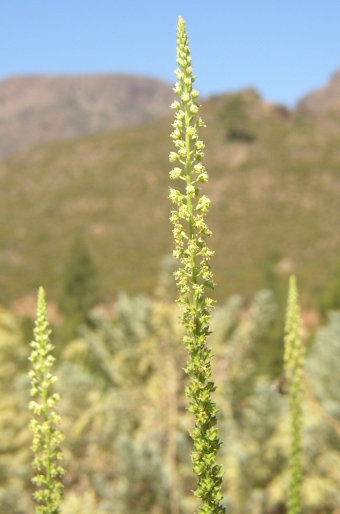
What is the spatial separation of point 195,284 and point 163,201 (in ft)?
274

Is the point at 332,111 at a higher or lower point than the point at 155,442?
higher

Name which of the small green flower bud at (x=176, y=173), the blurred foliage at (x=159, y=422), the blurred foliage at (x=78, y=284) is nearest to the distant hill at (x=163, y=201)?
the blurred foliage at (x=78, y=284)

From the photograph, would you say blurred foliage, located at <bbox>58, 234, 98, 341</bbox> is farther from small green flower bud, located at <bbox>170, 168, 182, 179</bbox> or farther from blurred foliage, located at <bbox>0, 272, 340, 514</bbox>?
small green flower bud, located at <bbox>170, 168, 182, 179</bbox>

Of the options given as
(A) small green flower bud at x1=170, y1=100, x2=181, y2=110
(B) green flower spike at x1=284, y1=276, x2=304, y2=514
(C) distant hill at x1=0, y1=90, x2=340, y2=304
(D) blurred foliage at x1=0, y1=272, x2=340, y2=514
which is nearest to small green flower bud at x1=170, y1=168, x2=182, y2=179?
(A) small green flower bud at x1=170, y1=100, x2=181, y2=110

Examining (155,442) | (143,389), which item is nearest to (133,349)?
(143,389)

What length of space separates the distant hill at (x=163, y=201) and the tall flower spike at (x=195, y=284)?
59.4 m

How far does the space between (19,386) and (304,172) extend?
82857mm

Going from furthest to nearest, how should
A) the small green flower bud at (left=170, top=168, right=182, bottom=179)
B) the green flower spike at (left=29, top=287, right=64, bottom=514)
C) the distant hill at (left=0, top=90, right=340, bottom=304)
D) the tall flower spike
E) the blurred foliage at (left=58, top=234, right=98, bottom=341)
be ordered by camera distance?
the distant hill at (left=0, top=90, right=340, bottom=304) < the blurred foliage at (left=58, top=234, right=98, bottom=341) < the green flower spike at (left=29, top=287, right=64, bottom=514) < the small green flower bud at (left=170, top=168, right=182, bottom=179) < the tall flower spike

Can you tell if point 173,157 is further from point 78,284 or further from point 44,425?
point 78,284

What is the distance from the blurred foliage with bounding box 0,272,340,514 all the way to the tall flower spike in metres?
6.16

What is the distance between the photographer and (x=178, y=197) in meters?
2.88

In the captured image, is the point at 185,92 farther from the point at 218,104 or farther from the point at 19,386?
the point at 218,104

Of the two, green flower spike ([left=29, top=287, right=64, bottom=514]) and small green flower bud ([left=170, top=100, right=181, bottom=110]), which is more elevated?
small green flower bud ([left=170, top=100, right=181, bottom=110])

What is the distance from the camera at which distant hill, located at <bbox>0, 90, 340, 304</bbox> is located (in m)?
74.5
